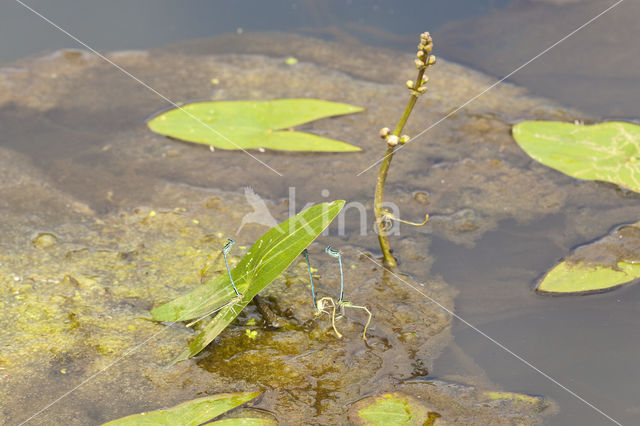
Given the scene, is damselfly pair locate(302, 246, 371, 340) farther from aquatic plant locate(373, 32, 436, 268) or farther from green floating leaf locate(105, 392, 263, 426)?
green floating leaf locate(105, 392, 263, 426)

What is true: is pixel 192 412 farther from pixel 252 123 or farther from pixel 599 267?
pixel 252 123

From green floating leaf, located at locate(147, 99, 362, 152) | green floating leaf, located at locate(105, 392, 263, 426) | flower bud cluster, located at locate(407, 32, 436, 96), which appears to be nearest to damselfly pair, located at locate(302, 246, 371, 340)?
green floating leaf, located at locate(105, 392, 263, 426)

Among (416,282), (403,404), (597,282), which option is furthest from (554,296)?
(403,404)

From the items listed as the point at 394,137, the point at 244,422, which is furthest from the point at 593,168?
the point at 244,422

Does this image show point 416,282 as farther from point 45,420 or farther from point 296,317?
point 45,420

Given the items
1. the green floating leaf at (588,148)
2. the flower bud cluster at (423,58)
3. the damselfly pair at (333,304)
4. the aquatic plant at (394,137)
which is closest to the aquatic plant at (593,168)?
the green floating leaf at (588,148)
